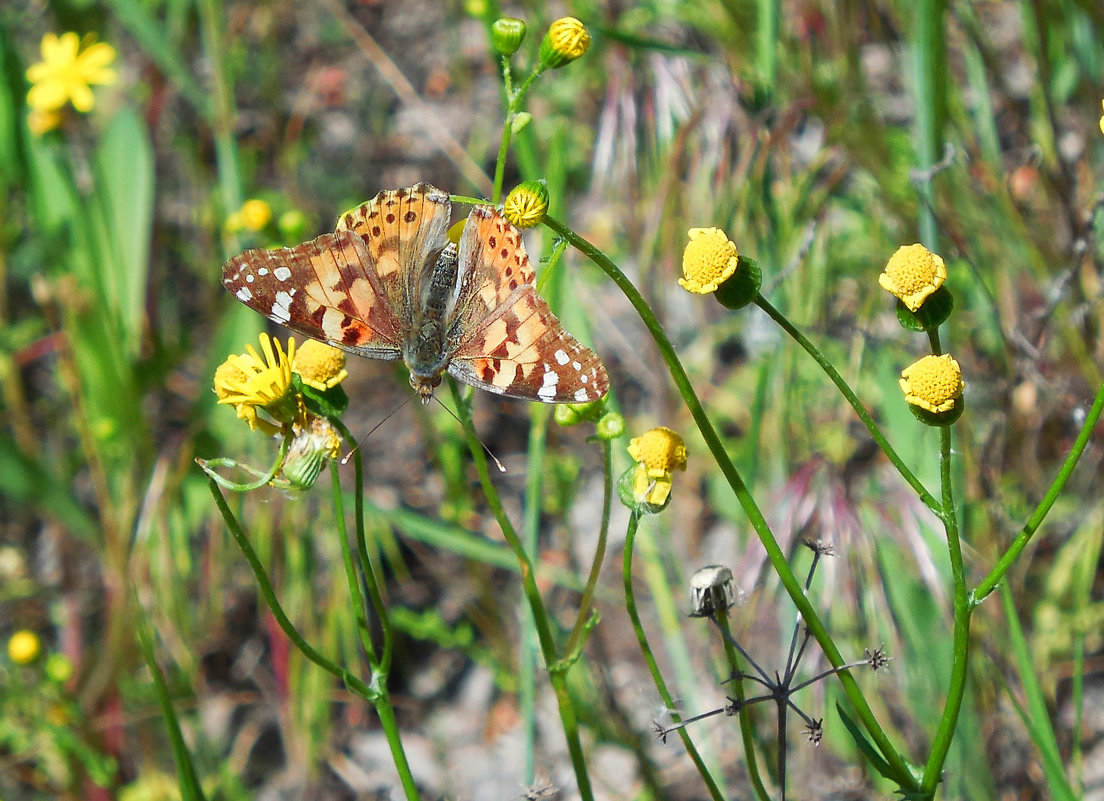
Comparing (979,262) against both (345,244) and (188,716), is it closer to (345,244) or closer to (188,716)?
(345,244)

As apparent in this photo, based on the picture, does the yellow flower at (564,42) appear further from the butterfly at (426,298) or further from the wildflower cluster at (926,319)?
the wildflower cluster at (926,319)

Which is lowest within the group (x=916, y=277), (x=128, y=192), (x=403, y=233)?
(x=916, y=277)

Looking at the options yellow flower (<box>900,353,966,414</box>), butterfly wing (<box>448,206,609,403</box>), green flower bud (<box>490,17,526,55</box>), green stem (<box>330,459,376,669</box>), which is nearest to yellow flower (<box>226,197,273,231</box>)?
butterfly wing (<box>448,206,609,403</box>)

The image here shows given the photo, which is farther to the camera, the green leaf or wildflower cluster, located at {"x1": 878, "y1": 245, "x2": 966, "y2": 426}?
the green leaf

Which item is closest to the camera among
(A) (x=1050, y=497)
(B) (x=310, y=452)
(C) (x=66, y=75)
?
(A) (x=1050, y=497)

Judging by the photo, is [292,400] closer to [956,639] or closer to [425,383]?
[425,383]

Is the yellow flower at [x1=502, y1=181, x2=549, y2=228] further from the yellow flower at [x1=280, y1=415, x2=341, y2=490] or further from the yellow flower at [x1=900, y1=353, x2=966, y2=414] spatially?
the yellow flower at [x1=900, y1=353, x2=966, y2=414]

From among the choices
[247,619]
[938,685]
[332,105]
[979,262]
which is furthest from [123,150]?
[938,685]

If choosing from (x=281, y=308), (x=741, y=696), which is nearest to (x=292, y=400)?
(x=281, y=308)
